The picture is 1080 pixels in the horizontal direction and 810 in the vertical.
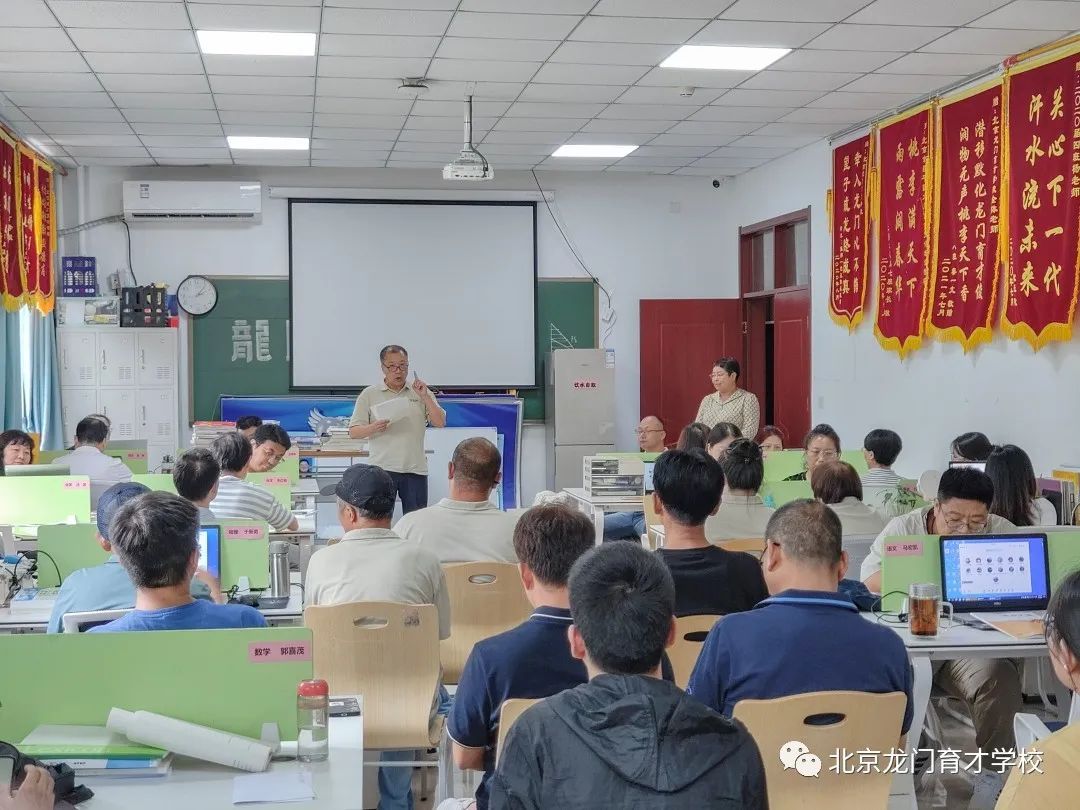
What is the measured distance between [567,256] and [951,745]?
7.22 meters

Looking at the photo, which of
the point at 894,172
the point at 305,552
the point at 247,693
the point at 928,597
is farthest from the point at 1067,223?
the point at 247,693

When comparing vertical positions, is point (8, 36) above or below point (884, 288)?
above

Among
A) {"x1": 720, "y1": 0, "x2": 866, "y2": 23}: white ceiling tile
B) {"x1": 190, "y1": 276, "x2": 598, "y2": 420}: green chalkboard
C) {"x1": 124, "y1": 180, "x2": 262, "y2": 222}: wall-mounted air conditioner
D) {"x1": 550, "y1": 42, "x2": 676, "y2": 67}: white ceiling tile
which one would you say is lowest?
{"x1": 190, "y1": 276, "x2": 598, "y2": 420}: green chalkboard

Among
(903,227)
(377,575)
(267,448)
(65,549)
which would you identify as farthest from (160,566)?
(903,227)

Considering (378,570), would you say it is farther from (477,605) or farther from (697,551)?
(697,551)

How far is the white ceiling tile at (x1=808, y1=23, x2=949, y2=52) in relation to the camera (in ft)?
19.7

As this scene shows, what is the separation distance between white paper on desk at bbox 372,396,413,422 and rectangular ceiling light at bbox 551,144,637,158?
3.02 meters

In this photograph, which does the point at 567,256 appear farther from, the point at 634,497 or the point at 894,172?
the point at 634,497

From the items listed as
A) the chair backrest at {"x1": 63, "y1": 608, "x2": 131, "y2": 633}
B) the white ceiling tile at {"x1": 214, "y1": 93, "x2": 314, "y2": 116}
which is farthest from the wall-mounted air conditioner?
the chair backrest at {"x1": 63, "y1": 608, "x2": 131, "y2": 633}

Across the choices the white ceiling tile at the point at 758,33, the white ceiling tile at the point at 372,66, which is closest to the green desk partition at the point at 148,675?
the white ceiling tile at the point at 758,33

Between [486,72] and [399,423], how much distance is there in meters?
2.28

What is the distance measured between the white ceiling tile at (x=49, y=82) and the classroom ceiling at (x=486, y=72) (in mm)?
25

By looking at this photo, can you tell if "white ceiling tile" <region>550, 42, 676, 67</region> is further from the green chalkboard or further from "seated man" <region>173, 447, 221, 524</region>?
the green chalkboard

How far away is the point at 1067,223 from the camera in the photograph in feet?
20.3
